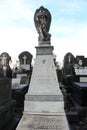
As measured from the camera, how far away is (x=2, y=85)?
8242 millimetres

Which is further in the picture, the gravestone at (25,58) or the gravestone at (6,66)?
the gravestone at (25,58)

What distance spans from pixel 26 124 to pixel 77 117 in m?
3.63

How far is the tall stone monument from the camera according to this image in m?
6.70

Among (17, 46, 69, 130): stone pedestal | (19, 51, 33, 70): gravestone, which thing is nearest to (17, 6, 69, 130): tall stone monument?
(17, 46, 69, 130): stone pedestal

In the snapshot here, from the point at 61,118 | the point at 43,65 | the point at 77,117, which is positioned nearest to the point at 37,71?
the point at 43,65

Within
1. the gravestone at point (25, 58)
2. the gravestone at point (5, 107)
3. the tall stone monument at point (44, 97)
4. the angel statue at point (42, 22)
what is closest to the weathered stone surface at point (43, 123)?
the tall stone monument at point (44, 97)

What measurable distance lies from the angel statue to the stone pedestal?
34 cm

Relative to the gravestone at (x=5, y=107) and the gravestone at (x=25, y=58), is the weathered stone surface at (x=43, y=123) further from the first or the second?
the gravestone at (x=25, y=58)

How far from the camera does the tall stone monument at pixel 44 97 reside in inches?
264

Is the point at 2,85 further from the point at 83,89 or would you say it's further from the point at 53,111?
the point at 83,89

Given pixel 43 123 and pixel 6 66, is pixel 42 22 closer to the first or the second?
pixel 43 123

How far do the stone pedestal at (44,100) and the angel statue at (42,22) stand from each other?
0.34m

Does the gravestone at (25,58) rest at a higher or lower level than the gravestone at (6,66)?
higher

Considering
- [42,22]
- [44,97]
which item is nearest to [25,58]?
[42,22]
